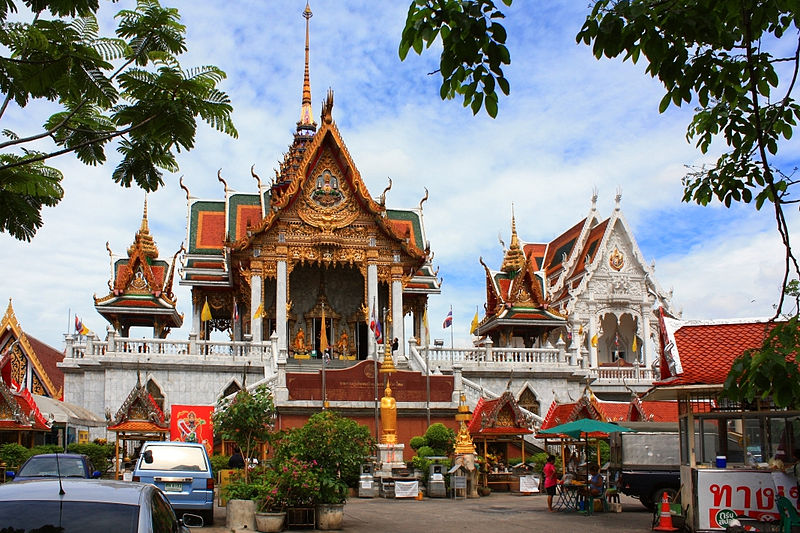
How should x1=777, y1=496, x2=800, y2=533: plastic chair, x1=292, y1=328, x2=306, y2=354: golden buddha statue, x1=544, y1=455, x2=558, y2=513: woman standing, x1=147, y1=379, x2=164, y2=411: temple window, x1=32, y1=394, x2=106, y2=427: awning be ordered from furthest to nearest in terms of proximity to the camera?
x1=292, y1=328, x2=306, y2=354: golden buddha statue, x1=147, y1=379, x2=164, y2=411: temple window, x1=32, y1=394, x2=106, y2=427: awning, x1=544, y1=455, x2=558, y2=513: woman standing, x1=777, y1=496, x2=800, y2=533: plastic chair

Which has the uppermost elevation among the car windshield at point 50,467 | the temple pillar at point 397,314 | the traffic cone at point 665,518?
the temple pillar at point 397,314

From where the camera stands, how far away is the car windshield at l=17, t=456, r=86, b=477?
1438 centimetres

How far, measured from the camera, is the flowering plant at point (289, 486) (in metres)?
13.8

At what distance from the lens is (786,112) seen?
7039 mm

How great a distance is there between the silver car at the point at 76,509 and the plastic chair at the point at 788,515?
871 centimetres

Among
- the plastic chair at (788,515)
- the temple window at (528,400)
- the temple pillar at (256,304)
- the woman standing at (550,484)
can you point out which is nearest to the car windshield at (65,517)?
the plastic chair at (788,515)

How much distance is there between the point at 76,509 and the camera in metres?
5.39

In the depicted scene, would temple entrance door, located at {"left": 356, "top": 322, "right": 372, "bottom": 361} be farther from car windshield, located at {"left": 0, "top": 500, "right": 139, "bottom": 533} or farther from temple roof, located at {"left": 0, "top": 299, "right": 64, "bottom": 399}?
car windshield, located at {"left": 0, "top": 500, "right": 139, "bottom": 533}

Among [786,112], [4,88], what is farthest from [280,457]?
[786,112]

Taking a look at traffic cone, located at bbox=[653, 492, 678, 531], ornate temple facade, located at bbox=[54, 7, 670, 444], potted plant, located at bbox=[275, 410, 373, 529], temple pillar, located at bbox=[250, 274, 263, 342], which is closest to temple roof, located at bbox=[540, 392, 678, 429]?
ornate temple facade, located at bbox=[54, 7, 670, 444]

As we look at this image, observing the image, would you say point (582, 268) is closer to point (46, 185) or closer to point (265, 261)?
point (265, 261)

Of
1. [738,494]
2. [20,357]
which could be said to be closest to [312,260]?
[20,357]

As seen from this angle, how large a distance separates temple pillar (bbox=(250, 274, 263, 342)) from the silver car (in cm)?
2647

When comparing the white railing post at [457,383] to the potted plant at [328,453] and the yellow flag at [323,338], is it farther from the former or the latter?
the potted plant at [328,453]
